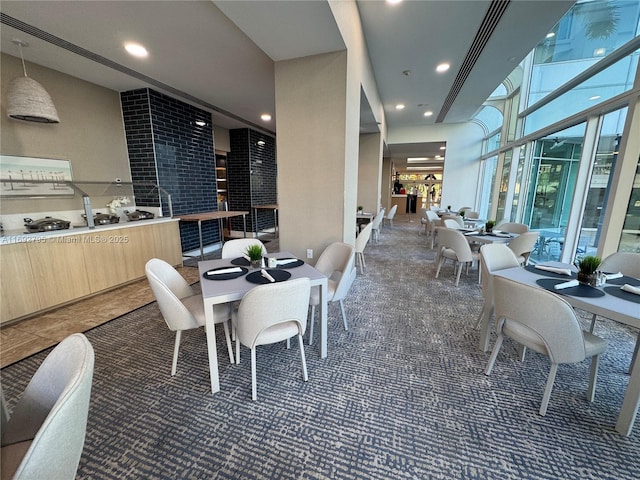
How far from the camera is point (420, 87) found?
16.5ft

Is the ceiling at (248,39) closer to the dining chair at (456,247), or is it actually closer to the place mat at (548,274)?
the dining chair at (456,247)

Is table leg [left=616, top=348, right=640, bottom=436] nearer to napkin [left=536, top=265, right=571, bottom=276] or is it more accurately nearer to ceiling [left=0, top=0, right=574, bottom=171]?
napkin [left=536, top=265, right=571, bottom=276]

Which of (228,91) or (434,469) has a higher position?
(228,91)

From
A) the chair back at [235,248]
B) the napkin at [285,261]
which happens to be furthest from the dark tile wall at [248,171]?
the napkin at [285,261]

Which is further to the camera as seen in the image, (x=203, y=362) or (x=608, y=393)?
(x=203, y=362)

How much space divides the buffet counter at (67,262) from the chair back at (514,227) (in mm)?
5563

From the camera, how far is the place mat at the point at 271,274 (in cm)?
175

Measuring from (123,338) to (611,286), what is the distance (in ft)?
12.5

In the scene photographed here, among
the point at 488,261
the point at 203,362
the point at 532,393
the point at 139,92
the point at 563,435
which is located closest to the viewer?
the point at 563,435

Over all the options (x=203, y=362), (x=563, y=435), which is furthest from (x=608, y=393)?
(x=203, y=362)

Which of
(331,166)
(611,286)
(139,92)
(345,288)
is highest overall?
(139,92)

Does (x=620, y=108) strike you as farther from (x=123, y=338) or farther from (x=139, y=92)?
(x=139, y=92)

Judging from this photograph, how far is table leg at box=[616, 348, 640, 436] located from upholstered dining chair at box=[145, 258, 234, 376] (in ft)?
7.82

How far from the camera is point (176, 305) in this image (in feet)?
5.28
